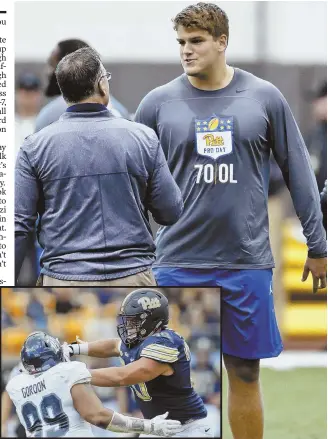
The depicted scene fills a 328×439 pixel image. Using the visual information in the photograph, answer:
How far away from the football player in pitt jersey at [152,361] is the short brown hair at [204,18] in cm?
93

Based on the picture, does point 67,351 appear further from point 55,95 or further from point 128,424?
point 55,95

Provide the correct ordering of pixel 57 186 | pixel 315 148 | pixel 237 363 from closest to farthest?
pixel 57 186 → pixel 237 363 → pixel 315 148

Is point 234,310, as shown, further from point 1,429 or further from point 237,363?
point 1,429

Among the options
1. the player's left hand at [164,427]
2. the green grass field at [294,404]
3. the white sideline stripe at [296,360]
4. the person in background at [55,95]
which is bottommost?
the white sideline stripe at [296,360]

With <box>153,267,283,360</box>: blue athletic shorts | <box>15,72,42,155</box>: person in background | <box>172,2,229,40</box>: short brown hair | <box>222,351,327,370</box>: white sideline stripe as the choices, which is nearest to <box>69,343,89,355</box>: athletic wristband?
<box>153,267,283,360</box>: blue athletic shorts

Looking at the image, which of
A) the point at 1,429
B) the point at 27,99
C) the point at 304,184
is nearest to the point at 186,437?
the point at 1,429

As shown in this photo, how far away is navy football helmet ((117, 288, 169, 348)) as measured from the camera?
3240mm

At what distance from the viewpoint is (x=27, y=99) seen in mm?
5770

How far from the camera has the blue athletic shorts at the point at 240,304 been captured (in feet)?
12.3

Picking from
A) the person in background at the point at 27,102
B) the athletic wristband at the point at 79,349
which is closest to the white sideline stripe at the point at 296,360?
the person in background at the point at 27,102

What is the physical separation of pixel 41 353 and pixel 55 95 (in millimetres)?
1504

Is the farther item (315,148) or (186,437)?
(315,148)

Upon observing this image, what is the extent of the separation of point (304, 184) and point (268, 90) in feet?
1.14

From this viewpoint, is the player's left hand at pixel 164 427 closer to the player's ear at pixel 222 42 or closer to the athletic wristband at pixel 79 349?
the athletic wristband at pixel 79 349
